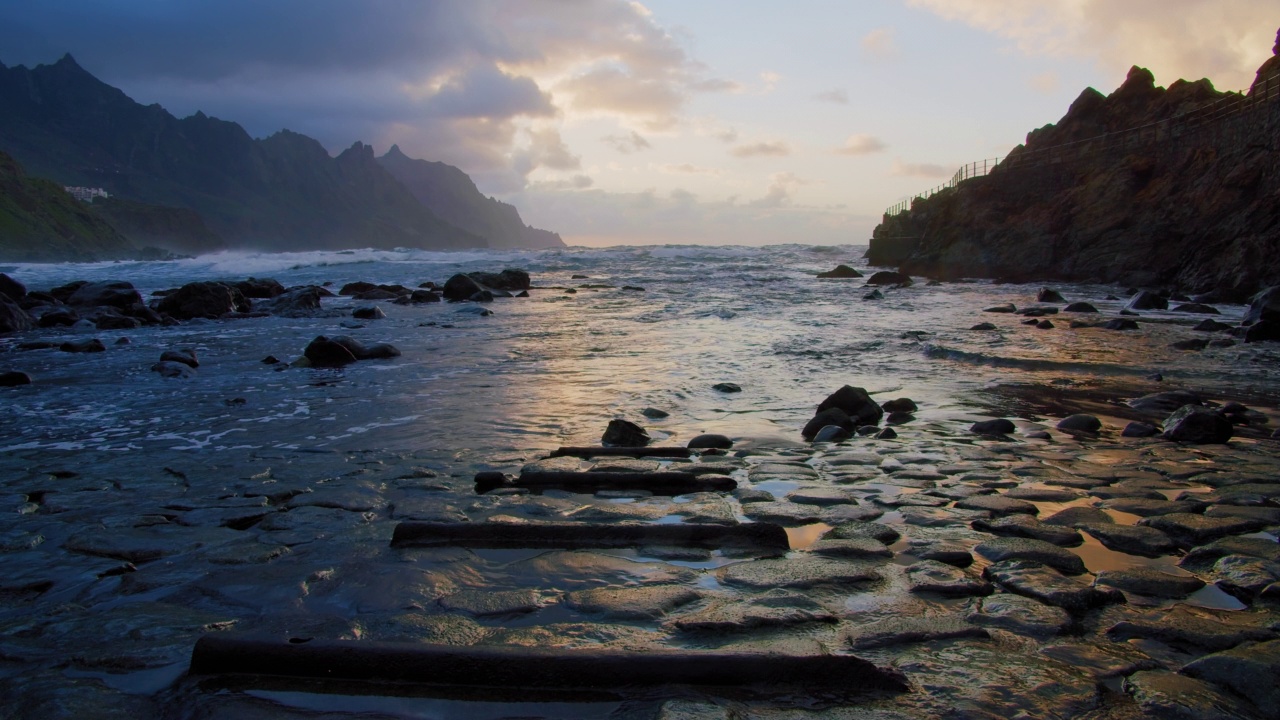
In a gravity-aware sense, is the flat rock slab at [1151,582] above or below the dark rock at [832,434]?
above

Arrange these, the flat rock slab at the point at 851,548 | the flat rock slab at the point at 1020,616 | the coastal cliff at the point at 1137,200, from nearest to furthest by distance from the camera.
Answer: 1. the flat rock slab at the point at 1020,616
2. the flat rock slab at the point at 851,548
3. the coastal cliff at the point at 1137,200

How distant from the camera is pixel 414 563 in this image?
331cm

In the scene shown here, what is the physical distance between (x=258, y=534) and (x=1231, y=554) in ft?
15.4

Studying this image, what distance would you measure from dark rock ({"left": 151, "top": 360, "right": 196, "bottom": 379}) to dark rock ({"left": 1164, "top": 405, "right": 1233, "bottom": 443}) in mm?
10704

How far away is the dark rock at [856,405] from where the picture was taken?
645cm

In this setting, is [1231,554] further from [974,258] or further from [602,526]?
[974,258]

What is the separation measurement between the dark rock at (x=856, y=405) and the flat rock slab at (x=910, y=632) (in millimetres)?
3874

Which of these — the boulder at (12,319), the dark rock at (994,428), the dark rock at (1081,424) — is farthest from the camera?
the boulder at (12,319)

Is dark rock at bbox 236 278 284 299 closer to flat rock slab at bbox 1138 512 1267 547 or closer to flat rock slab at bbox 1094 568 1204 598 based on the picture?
flat rock slab at bbox 1138 512 1267 547

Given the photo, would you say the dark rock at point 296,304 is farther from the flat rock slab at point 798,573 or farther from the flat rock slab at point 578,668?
the flat rock slab at point 578,668

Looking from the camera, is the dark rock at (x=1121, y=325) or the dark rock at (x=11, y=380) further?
the dark rock at (x=1121, y=325)

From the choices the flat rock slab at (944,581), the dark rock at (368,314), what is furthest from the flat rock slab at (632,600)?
the dark rock at (368,314)

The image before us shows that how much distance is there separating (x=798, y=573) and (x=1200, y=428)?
4483 mm

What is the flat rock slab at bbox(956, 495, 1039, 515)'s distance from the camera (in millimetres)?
3963
